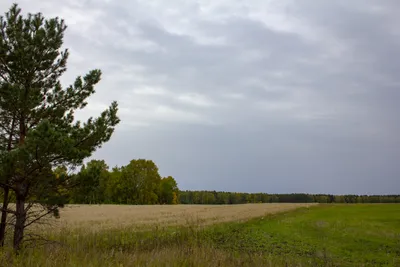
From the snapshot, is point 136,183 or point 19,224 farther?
point 136,183

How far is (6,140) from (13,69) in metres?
2.29

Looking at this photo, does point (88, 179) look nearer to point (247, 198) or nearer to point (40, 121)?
point (40, 121)

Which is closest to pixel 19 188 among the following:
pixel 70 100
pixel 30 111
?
pixel 30 111

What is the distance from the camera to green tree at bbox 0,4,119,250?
9.88 meters

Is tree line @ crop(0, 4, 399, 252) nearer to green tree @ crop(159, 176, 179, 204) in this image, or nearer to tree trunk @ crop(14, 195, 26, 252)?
tree trunk @ crop(14, 195, 26, 252)

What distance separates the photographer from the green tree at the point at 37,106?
32.4 ft

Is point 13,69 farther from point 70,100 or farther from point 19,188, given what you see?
point 19,188

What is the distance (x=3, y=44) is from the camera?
34.2 ft

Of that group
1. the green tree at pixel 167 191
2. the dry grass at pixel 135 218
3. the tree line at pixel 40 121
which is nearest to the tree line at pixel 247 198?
the green tree at pixel 167 191

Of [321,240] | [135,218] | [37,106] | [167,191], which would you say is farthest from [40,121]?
[167,191]

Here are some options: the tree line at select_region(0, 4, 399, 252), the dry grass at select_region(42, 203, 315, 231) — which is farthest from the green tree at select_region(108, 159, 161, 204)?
the tree line at select_region(0, 4, 399, 252)

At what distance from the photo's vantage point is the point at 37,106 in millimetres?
10984

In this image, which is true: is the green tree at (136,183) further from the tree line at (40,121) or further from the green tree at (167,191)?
the tree line at (40,121)

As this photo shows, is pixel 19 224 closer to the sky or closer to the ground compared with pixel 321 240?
closer to the sky
